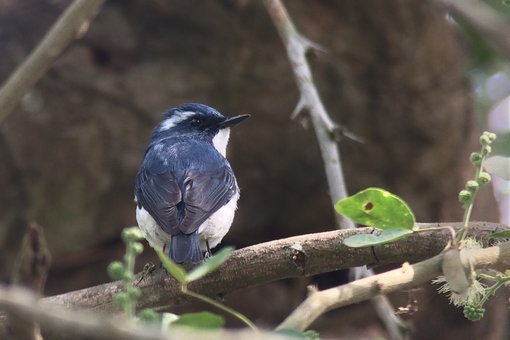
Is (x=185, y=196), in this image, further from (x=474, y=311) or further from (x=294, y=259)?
(x=474, y=311)

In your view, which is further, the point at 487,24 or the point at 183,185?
the point at 183,185

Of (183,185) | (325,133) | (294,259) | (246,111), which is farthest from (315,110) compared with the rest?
(246,111)

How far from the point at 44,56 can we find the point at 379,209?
2200 millimetres

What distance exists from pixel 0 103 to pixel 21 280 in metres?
1.19

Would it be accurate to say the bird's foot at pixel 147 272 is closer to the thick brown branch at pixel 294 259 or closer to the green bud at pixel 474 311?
the thick brown branch at pixel 294 259

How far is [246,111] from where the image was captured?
7.70 metres

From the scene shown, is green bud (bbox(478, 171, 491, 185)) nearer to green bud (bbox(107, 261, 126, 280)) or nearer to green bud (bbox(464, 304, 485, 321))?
green bud (bbox(464, 304, 485, 321))

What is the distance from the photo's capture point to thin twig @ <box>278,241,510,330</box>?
239 centimetres

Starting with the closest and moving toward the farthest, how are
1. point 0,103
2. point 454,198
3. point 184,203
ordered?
point 0,103
point 184,203
point 454,198

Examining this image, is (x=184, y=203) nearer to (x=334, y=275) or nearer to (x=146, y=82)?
(x=146, y=82)

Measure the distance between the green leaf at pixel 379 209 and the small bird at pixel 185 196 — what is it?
1.38m

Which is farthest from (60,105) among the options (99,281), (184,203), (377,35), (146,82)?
(184,203)

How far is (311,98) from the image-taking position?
4.78 meters

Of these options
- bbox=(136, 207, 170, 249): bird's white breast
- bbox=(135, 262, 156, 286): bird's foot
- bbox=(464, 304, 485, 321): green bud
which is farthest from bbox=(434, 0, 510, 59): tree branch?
bbox=(136, 207, 170, 249): bird's white breast
